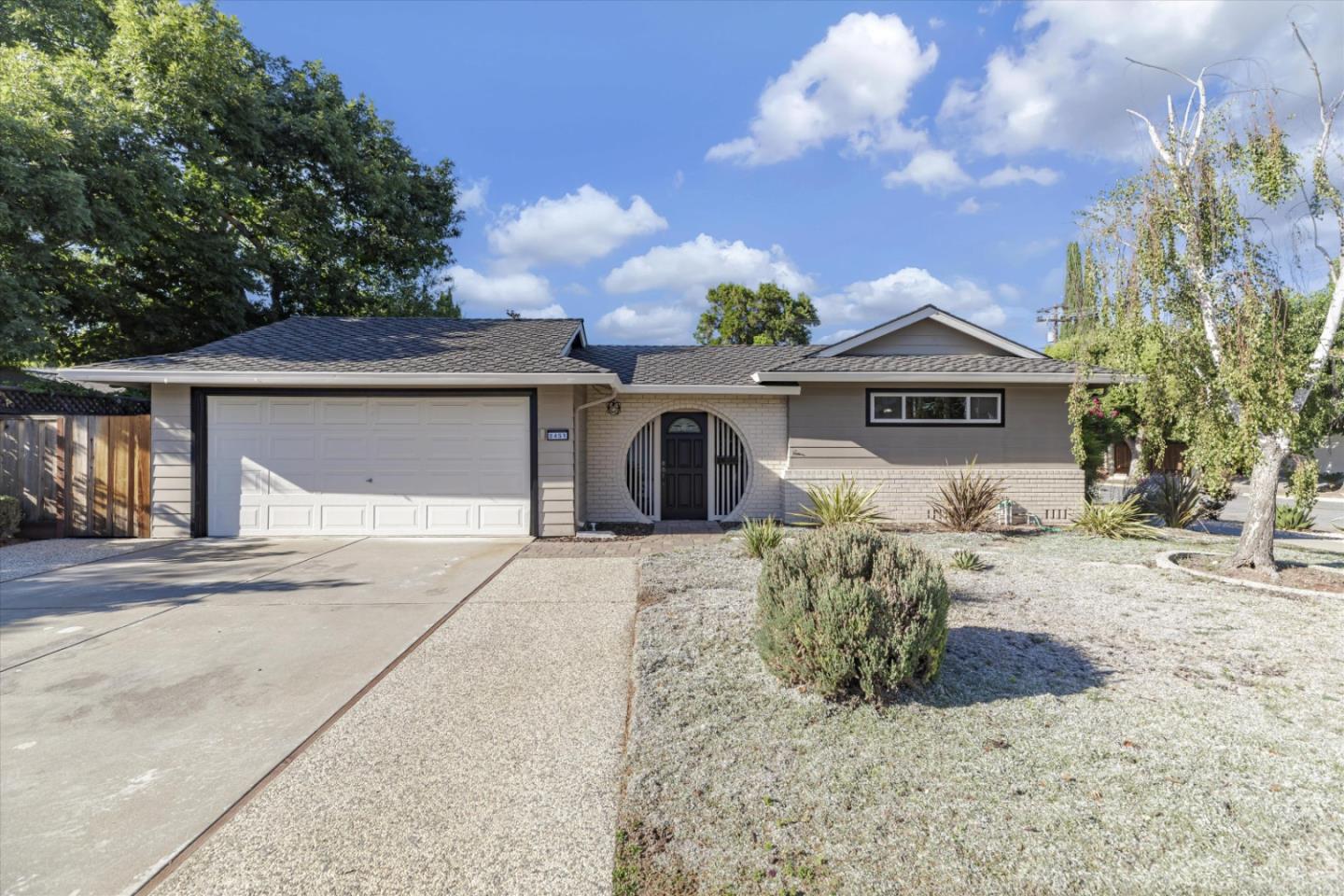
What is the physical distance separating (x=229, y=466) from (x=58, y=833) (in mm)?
8444

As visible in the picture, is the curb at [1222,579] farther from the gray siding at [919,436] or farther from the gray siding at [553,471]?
the gray siding at [553,471]

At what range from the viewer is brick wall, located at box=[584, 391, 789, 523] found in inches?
453

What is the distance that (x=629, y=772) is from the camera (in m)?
2.97

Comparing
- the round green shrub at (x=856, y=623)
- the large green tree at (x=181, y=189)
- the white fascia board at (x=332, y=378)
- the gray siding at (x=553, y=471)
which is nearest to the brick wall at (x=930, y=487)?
the gray siding at (x=553, y=471)

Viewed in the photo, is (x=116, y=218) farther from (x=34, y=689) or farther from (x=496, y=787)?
(x=496, y=787)

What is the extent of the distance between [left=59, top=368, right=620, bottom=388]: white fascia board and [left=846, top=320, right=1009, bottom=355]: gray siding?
5580 millimetres

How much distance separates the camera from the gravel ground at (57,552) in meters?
7.48

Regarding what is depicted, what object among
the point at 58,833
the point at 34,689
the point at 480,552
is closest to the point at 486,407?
the point at 480,552

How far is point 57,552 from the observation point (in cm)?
846

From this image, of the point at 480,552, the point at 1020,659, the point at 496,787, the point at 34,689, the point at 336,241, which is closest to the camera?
the point at 496,787

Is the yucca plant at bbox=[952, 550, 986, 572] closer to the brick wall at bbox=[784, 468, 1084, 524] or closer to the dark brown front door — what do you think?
the brick wall at bbox=[784, 468, 1084, 524]

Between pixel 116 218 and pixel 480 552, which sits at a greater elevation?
pixel 116 218

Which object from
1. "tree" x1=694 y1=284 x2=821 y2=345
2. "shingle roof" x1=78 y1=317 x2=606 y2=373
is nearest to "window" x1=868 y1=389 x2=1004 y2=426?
"shingle roof" x1=78 y1=317 x2=606 y2=373

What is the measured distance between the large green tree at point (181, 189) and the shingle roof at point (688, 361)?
943 centimetres
